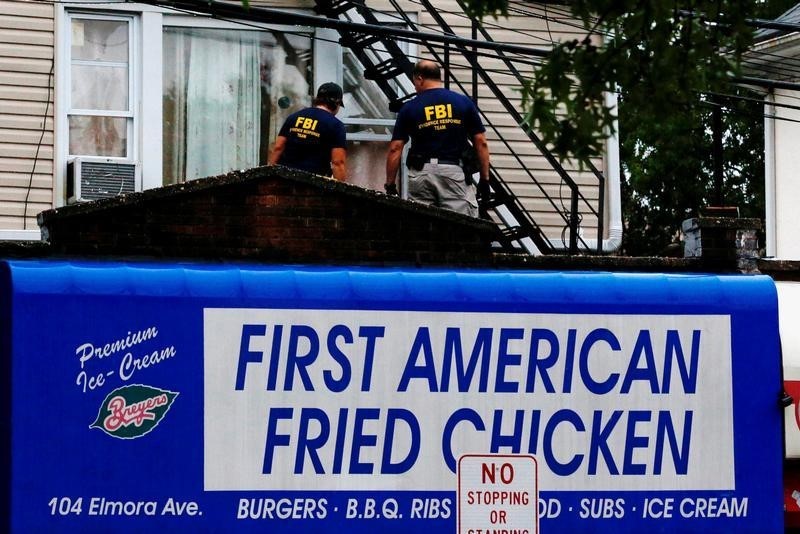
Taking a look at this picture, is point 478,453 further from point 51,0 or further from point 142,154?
point 51,0

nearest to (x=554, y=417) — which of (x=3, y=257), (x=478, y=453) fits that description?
(x=478, y=453)

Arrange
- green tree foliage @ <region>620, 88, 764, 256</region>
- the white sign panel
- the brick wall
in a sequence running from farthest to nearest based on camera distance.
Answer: green tree foliage @ <region>620, 88, 764, 256</region>, the brick wall, the white sign panel

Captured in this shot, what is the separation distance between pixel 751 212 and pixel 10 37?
73.0ft

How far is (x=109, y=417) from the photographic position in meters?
12.2

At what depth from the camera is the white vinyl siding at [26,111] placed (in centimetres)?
1730

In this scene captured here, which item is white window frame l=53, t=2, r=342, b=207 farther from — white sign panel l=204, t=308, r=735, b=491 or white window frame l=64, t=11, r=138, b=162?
white sign panel l=204, t=308, r=735, b=491

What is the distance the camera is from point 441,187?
14.8 metres

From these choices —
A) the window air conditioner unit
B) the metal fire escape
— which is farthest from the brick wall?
the window air conditioner unit

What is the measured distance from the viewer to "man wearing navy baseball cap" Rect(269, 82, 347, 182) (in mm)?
15047

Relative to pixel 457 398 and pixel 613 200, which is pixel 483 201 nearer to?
pixel 613 200

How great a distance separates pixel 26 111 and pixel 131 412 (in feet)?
20.3

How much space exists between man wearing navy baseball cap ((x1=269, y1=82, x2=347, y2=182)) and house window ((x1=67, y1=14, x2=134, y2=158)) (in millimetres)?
3136

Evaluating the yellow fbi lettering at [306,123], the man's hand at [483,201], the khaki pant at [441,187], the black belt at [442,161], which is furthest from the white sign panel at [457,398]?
the man's hand at [483,201]

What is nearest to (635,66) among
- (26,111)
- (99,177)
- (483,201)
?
(483,201)
